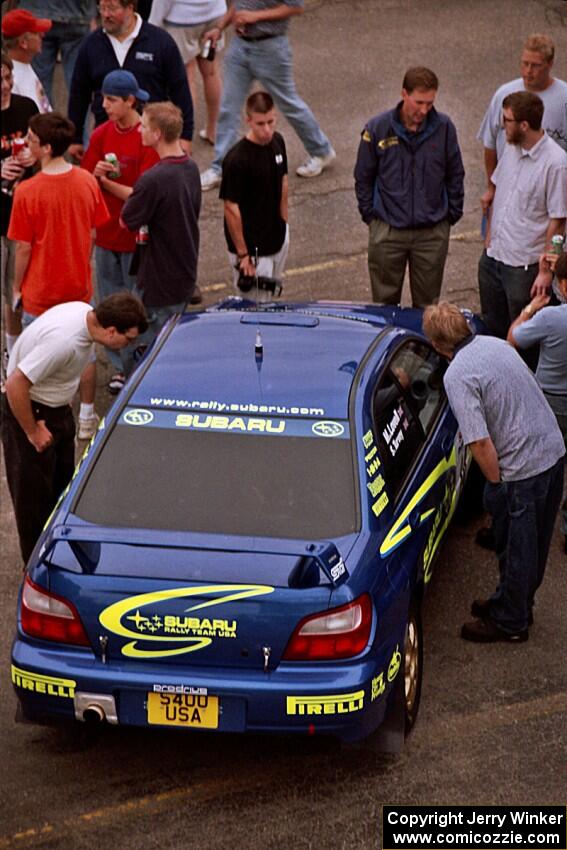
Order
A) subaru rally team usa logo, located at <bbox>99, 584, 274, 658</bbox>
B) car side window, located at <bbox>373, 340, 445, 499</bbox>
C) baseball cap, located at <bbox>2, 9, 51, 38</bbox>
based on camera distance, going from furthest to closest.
Answer: baseball cap, located at <bbox>2, 9, 51, 38</bbox> < car side window, located at <bbox>373, 340, 445, 499</bbox> < subaru rally team usa logo, located at <bbox>99, 584, 274, 658</bbox>

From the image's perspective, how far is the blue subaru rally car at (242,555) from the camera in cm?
554

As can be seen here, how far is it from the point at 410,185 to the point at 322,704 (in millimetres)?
4636

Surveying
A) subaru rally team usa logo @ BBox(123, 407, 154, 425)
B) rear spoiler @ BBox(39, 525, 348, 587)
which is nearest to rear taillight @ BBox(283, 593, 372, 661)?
rear spoiler @ BBox(39, 525, 348, 587)

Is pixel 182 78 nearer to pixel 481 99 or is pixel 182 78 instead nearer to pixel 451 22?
pixel 481 99

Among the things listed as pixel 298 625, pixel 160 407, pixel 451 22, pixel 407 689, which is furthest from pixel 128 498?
pixel 451 22

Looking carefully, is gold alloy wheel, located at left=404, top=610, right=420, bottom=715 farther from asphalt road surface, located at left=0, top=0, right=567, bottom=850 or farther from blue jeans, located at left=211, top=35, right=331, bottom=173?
blue jeans, located at left=211, top=35, right=331, bottom=173

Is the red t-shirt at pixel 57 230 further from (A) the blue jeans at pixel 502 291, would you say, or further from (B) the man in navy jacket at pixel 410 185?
(A) the blue jeans at pixel 502 291

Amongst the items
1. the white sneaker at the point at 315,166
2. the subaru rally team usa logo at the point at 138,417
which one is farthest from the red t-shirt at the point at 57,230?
the white sneaker at the point at 315,166

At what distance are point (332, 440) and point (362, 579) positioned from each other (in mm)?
727

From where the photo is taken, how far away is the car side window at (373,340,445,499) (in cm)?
640

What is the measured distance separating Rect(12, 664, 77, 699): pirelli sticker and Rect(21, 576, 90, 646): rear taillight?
0.15 metres

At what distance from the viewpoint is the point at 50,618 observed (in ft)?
18.7

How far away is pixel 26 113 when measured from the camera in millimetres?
9594

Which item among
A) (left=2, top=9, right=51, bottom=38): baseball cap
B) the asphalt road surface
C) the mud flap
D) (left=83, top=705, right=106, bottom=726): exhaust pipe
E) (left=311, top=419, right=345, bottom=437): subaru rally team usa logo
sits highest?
(left=2, top=9, right=51, bottom=38): baseball cap
